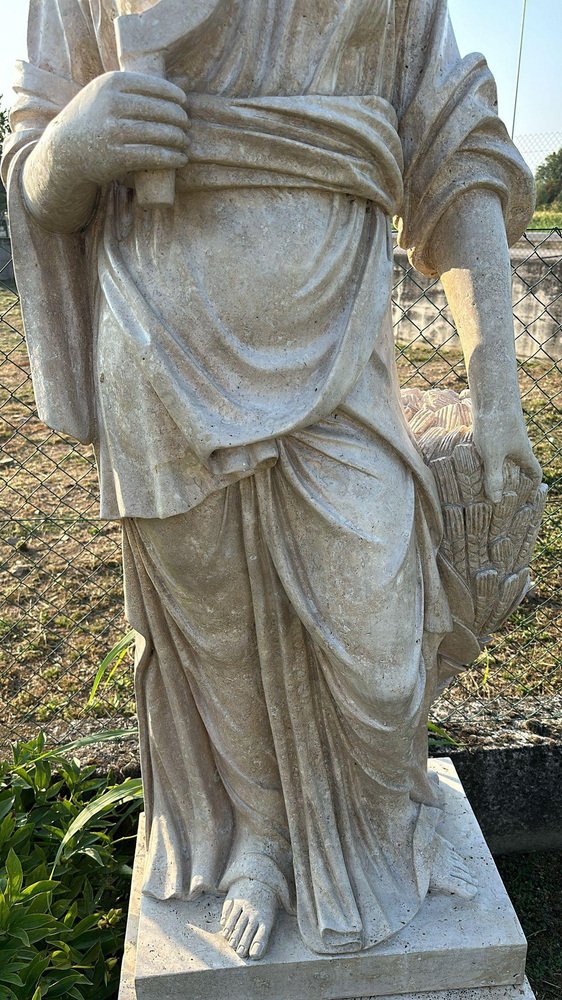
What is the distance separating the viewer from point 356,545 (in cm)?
153

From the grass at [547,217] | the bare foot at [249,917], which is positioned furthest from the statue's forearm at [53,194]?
the grass at [547,217]

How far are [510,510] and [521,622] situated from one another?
2147mm

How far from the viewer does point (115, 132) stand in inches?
49.7

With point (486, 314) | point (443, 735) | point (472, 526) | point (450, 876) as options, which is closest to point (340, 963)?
point (450, 876)

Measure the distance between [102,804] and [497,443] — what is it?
1538mm

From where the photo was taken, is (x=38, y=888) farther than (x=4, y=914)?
Yes

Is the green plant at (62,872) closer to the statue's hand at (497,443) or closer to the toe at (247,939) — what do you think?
the toe at (247,939)

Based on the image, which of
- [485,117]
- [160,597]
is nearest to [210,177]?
[485,117]

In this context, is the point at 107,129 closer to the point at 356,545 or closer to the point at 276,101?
the point at 276,101

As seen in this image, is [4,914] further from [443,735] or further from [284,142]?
[284,142]

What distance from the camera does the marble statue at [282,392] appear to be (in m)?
1.35

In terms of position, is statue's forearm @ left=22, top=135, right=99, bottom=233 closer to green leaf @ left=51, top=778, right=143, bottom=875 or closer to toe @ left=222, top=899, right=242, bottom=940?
toe @ left=222, top=899, right=242, bottom=940

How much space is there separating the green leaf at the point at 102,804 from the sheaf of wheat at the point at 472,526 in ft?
3.78

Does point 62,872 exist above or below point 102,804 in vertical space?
below
